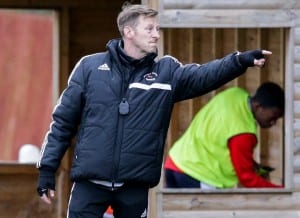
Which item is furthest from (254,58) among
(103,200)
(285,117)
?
(285,117)

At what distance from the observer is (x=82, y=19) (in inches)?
502

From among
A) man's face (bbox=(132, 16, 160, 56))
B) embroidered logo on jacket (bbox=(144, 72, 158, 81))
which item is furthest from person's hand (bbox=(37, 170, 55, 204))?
man's face (bbox=(132, 16, 160, 56))

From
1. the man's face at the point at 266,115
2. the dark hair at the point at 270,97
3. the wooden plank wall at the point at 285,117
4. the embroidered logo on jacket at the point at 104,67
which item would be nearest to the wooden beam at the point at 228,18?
the wooden plank wall at the point at 285,117

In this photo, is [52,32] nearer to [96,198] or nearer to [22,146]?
[22,146]

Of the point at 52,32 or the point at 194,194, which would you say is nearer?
the point at 194,194

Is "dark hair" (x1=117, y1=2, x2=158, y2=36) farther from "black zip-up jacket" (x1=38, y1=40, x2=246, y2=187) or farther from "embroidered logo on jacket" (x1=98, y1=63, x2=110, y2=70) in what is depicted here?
"embroidered logo on jacket" (x1=98, y1=63, x2=110, y2=70)

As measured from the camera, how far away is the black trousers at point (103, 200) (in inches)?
301

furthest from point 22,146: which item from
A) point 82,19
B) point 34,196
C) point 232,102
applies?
point 232,102

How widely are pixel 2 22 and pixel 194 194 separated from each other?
11.3ft

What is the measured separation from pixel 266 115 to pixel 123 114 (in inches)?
106

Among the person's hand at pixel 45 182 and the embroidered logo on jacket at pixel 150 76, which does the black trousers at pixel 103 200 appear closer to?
the person's hand at pixel 45 182

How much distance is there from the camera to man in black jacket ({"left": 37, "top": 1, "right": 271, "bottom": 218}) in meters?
7.50

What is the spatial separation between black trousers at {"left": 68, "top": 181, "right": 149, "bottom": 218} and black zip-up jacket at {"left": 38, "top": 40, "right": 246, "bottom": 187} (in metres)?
0.09

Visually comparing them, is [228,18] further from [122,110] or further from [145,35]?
[122,110]
